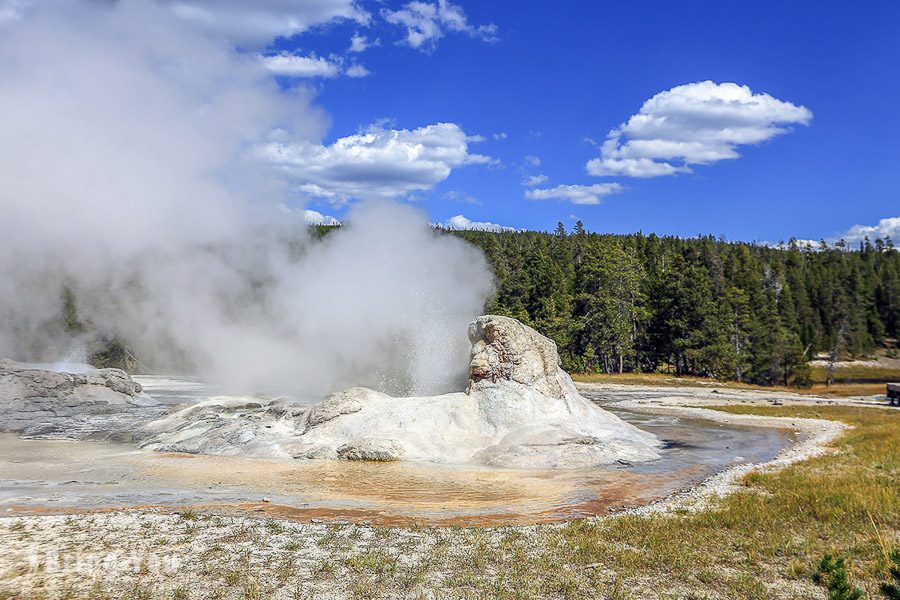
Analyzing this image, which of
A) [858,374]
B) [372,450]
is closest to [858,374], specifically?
[858,374]

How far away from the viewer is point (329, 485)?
13.7 meters

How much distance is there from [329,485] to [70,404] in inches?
606

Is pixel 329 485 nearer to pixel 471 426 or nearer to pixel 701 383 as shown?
pixel 471 426

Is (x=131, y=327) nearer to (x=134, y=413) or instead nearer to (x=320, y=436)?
(x=134, y=413)

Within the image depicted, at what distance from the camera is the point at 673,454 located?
1842 centimetres

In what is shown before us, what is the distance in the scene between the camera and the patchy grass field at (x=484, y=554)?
24.4 ft

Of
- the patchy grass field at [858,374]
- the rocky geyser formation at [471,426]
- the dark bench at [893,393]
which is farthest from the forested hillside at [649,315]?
the rocky geyser formation at [471,426]

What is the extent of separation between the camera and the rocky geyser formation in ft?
54.4

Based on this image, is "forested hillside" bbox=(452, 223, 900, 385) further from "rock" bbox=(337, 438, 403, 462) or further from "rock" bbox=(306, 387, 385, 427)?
"rock" bbox=(337, 438, 403, 462)

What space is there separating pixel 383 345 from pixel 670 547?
1835 centimetres

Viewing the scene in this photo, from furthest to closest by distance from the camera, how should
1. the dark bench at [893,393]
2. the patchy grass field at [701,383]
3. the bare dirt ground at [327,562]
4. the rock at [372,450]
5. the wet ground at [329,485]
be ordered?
the patchy grass field at [701,383], the dark bench at [893,393], the rock at [372,450], the wet ground at [329,485], the bare dirt ground at [327,562]

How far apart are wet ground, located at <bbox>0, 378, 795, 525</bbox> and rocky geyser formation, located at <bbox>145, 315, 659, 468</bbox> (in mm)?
610

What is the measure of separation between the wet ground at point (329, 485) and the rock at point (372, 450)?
→ 0.42 meters

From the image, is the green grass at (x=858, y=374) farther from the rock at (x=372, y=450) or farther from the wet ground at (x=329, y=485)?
the rock at (x=372, y=450)
